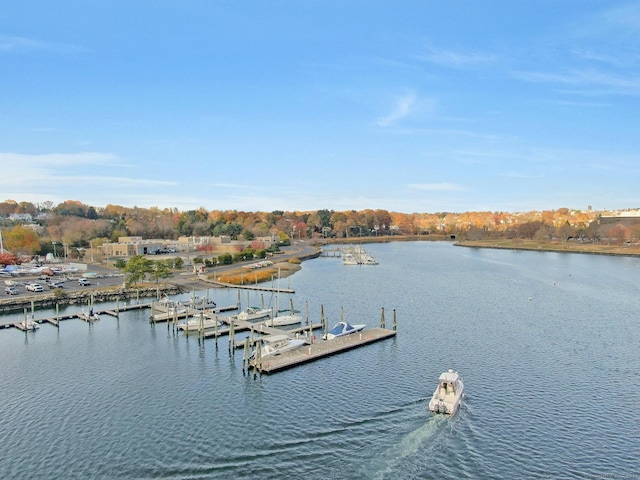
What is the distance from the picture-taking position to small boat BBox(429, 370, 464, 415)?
21.5 meters

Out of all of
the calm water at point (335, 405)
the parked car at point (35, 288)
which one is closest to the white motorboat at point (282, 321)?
the calm water at point (335, 405)

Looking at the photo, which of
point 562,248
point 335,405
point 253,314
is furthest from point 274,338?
point 562,248

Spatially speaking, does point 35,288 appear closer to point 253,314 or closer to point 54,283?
point 54,283

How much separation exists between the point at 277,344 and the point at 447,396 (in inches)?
476

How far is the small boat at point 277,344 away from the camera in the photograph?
1176 inches

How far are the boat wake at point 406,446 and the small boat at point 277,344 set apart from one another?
37.1ft

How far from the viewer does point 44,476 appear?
17.2 meters

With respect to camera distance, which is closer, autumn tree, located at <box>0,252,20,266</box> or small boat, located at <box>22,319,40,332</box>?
small boat, located at <box>22,319,40,332</box>

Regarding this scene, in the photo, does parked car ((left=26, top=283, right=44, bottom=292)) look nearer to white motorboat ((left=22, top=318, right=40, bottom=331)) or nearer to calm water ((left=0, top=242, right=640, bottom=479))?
calm water ((left=0, top=242, right=640, bottom=479))

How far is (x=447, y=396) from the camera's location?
21953mm

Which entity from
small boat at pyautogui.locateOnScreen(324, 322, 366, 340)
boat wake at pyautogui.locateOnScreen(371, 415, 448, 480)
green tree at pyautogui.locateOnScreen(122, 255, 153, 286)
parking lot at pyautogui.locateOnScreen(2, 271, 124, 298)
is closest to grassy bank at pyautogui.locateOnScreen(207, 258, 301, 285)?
green tree at pyautogui.locateOnScreen(122, 255, 153, 286)

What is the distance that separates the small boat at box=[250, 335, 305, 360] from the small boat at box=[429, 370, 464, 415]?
34.9ft

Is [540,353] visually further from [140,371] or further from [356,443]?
[140,371]

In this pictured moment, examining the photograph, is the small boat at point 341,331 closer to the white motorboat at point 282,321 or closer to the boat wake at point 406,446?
the white motorboat at point 282,321
